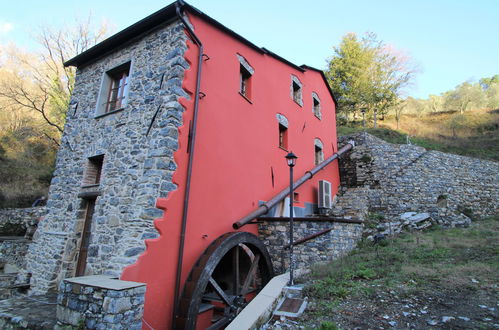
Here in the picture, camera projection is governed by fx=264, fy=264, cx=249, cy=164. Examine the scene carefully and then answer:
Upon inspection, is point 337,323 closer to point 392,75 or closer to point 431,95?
point 392,75

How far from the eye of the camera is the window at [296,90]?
9691mm

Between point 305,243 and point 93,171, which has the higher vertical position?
point 93,171

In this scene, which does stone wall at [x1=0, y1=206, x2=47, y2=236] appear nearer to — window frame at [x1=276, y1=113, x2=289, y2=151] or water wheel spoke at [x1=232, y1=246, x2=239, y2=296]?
water wheel spoke at [x1=232, y1=246, x2=239, y2=296]

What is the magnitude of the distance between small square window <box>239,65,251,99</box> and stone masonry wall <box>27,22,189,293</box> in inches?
88.5

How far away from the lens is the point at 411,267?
522cm

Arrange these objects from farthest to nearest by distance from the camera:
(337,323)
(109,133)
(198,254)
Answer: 1. (109,133)
2. (198,254)
3. (337,323)

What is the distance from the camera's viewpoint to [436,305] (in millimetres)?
3646

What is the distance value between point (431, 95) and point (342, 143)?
27.2 metres

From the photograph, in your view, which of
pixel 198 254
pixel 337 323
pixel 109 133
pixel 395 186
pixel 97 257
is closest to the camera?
pixel 337 323

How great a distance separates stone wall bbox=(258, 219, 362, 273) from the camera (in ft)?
20.6

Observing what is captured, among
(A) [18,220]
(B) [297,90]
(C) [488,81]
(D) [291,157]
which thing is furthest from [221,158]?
(C) [488,81]

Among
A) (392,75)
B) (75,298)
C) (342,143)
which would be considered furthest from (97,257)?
(392,75)

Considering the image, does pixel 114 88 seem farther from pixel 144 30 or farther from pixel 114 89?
pixel 144 30

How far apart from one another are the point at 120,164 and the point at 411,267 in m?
6.04
